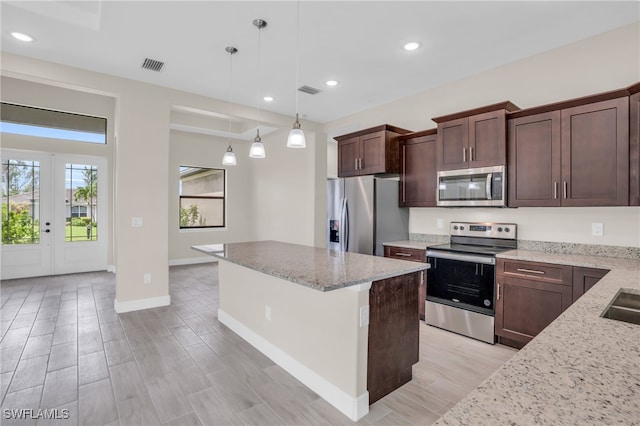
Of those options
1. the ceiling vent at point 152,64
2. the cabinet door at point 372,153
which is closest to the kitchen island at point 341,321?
the cabinet door at point 372,153

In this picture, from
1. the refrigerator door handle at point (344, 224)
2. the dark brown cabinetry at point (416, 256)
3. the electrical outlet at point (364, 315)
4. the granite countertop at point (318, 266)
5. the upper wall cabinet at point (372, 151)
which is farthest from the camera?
the refrigerator door handle at point (344, 224)

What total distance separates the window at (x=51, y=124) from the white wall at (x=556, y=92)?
19.9 ft

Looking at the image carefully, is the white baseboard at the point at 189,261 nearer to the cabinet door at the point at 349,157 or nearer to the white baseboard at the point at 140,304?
the white baseboard at the point at 140,304

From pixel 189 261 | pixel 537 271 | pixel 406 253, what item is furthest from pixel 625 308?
pixel 189 261

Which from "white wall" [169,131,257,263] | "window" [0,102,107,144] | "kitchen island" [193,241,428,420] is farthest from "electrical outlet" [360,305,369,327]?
"window" [0,102,107,144]

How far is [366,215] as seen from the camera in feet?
13.3

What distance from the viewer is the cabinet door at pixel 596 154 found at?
2.55 m

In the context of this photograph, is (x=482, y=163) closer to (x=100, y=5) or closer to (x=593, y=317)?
(x=593, y=317)

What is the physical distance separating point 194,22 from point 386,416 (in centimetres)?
340

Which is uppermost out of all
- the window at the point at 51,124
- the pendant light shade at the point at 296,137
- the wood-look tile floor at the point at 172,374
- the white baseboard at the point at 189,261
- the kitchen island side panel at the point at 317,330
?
the window at the point at 51,124

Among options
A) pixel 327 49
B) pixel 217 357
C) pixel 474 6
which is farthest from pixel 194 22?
pixel 217 357

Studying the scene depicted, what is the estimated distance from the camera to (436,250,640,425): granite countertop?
611mm

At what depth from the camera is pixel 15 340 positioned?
305 centimetres

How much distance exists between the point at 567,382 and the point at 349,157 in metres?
4.13
